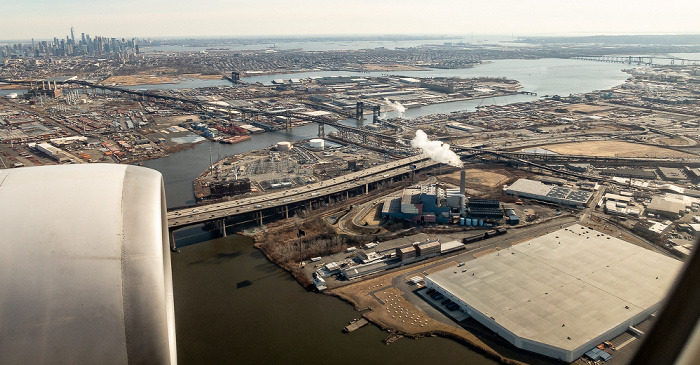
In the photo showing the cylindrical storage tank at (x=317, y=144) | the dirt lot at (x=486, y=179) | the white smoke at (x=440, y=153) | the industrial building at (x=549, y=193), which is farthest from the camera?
the cylindrical storage tank at (x=317, y=144)

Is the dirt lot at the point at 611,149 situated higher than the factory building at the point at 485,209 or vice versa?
the dirt lot at the point at 611,149

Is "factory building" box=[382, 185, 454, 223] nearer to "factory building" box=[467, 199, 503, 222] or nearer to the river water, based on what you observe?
"factory building" box=[467, 199, 503, 222]

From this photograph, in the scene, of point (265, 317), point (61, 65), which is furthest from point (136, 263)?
point (61, 65)

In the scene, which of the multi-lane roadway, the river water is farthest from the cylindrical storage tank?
the river water

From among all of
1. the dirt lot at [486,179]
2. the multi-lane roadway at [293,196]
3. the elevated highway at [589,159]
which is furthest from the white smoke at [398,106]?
the multi-lane roadway at [293,196]

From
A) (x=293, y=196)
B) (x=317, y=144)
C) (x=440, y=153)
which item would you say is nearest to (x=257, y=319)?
(x=293, y=196)

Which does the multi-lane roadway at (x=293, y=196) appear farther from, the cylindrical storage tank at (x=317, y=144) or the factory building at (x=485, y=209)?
the cylindrical storage tank at (x=317, y=144)

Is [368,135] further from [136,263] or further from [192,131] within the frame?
[136,263]
